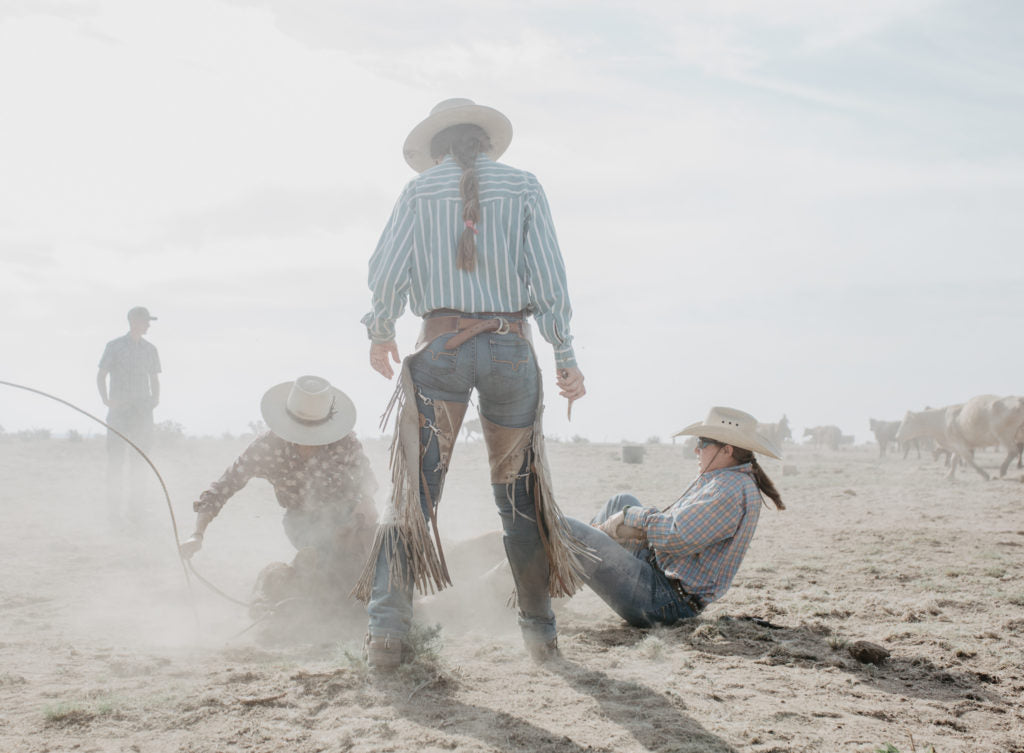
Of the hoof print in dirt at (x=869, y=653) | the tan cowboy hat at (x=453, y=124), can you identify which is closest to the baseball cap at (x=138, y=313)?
the tan cowboy hat at (x=453, y=124)

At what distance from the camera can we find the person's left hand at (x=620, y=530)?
378 centimetres

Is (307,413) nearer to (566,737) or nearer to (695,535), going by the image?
(695,535)

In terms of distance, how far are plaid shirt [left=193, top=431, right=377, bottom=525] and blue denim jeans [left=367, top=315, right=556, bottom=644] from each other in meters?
1.39

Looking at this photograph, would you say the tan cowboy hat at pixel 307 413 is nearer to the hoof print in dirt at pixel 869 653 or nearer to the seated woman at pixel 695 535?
the seated woman at pixel 695 535

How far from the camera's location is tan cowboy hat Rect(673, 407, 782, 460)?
3.61 metres

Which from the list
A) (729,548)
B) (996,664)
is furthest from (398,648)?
(996,664)

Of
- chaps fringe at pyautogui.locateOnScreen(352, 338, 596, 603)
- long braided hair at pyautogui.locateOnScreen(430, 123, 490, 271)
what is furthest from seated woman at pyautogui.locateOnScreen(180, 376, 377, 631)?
long braided hair at pyautogui.locateOnScreen(430, 123, 490, 271)

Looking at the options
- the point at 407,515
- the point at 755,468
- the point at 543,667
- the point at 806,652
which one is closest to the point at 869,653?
the point at 806,652

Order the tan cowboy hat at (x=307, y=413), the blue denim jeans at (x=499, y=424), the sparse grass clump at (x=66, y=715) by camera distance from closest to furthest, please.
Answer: the sparse grass clump at (x=66, y=715) → the blue denim jeans at (x=499, y=424) → the tan cowboy hat at (x=307, y=413)

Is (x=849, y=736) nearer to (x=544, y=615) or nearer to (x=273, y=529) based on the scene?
(x=544, y=615)

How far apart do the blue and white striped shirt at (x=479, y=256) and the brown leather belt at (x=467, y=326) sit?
1.6 inches

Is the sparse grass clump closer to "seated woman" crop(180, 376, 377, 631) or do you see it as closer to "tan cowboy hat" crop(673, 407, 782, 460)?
"seated woman" crop(180, 376, 377, 631)

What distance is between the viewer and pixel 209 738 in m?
2.36

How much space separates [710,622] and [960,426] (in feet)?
50.3
